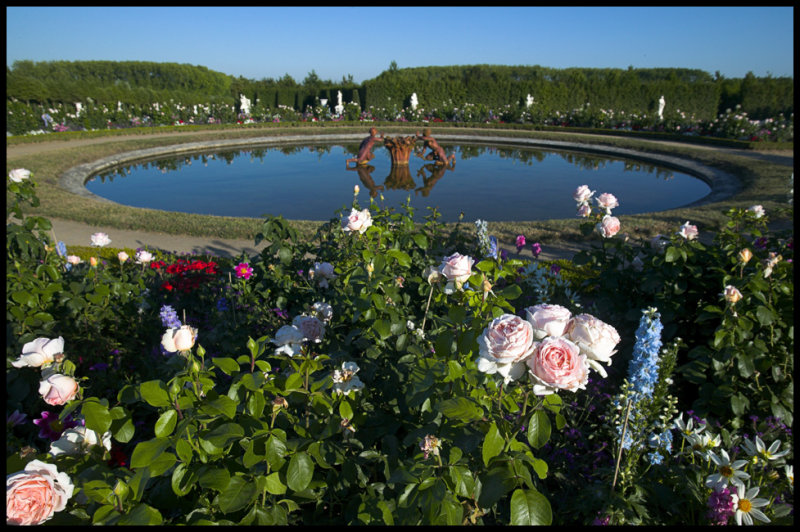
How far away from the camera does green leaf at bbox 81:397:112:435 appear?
124cm

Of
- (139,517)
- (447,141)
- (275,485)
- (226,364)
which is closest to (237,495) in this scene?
(275,485)

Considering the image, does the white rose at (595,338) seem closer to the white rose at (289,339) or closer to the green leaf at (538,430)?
the green leaf at (538,430)

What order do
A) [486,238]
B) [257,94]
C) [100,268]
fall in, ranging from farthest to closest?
[257,94] → [486,238] → [100,268]

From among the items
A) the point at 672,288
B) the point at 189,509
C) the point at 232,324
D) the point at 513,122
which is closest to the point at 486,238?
the point at 672,288

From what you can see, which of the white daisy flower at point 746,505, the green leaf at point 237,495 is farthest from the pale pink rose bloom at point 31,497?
the white daisy flower at point 746,505

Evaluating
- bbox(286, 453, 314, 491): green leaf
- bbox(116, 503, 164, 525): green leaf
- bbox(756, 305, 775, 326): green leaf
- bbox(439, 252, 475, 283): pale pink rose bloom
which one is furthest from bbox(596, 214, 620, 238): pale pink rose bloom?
bbox(116, 503, 164, 525): green leaf

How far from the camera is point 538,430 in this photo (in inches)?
49.0

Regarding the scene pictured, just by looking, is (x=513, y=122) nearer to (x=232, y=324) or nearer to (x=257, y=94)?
(x=257, y=94)

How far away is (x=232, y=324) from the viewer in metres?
3.21

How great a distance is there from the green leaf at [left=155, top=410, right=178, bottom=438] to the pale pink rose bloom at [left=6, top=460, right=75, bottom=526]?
244 millimetres

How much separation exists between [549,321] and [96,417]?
1.28 metres

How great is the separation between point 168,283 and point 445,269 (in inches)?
128

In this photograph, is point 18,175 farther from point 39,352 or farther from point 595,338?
point 595,338

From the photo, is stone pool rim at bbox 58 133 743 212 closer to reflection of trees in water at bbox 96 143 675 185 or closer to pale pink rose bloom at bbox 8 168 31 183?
reflection of trees in water at bbox 96 143 675 185
